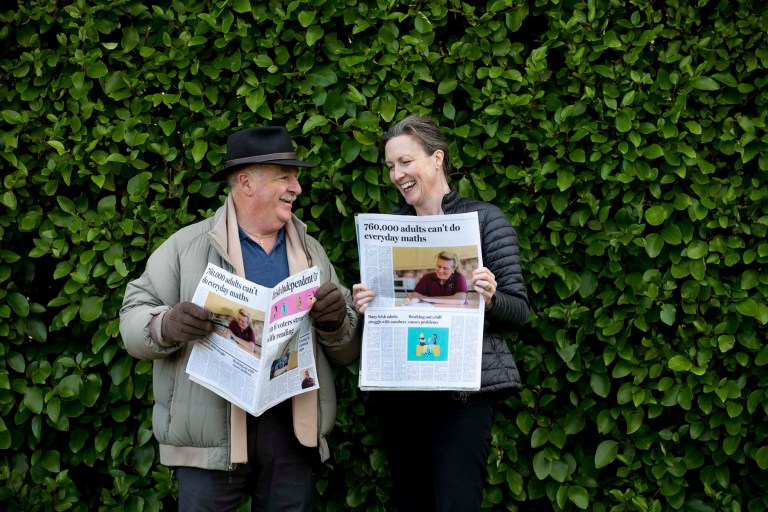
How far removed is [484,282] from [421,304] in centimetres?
24

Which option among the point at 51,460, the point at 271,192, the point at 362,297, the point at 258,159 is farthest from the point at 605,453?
the point at 51,460

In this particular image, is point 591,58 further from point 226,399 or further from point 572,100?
point 226,399

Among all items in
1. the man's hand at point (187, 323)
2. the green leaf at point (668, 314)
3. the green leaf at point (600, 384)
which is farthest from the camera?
the green leaf at point (600, 384)

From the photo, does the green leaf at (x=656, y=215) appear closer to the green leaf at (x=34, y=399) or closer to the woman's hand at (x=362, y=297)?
the woman's hand at (x=362, y=297)

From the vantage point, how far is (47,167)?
12.7 feet

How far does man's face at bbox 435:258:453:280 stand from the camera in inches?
117

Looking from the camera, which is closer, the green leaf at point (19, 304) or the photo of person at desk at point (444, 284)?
the photo of person at desk at point (444, 284)

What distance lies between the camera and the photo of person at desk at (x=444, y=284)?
298cm

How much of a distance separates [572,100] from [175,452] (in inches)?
87.3

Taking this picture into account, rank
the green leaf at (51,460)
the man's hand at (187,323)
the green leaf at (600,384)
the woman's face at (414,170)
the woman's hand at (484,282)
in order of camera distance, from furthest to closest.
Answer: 1. the green leaf at (51,460)
2. the green leaf at (600,384)
3. the woman's face at (414,170)
4. the woman's hand at (484,282)
5. the man's hand at (187,323)

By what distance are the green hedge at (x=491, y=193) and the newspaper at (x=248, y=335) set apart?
0.95 metres

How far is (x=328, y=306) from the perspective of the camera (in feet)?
9.70

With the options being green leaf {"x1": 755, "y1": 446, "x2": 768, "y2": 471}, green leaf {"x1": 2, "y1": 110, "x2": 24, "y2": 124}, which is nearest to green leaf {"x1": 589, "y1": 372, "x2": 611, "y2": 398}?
green leaf {"x1": 755, "y1": 446, "x2": 768, "y2": 471}

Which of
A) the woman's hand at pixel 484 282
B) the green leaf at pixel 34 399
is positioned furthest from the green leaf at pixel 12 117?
the woman's hand at pixel 484 282
